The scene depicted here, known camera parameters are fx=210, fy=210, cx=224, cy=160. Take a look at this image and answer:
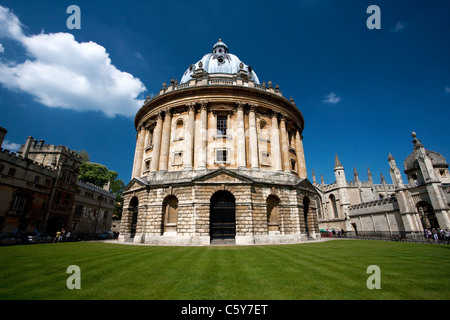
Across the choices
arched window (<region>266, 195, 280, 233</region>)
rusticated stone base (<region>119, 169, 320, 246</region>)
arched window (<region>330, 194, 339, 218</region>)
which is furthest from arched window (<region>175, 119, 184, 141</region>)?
arched window (<region>330, 194, 339, 218</region>)

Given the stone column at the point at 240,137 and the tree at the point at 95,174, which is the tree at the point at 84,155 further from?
the stone column at the point at 240,137

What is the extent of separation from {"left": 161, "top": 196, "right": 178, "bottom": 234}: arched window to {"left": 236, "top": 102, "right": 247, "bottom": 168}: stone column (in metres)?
7.92

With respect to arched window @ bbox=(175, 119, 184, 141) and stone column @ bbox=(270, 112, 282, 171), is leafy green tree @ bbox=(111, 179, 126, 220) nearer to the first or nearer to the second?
arched window @ bbox=(175, 119, 184, 141)

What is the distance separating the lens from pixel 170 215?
71.2 feet

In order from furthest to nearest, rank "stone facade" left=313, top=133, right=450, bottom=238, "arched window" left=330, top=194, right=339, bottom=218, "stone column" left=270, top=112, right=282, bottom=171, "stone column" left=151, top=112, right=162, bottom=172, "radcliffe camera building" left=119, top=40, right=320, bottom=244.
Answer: "arched window" left=330, top=194, right=339, bottom=218 < "stone column" left=151, top=112, right=162, bottom=172 < "stone column" left=270, top=112, right=282, bottom=171 < "stone facade" left=313, top=133, right=450, bottom=238 < "radcliffe camera building" left=119, top=40, right=320, bottom=244

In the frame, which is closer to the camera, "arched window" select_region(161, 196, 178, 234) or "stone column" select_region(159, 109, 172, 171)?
"arched window" select_region(161, 196, 178, 234)

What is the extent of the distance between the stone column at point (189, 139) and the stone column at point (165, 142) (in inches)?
105

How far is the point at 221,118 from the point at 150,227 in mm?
14537

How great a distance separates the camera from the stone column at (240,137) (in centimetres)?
2262

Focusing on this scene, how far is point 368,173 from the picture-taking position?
52531 millimetres

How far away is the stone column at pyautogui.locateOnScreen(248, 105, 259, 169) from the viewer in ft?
75.5

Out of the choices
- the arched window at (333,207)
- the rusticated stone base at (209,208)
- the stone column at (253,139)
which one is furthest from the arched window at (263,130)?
the arched window at (333,207)

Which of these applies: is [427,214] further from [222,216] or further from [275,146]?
[222,216]
